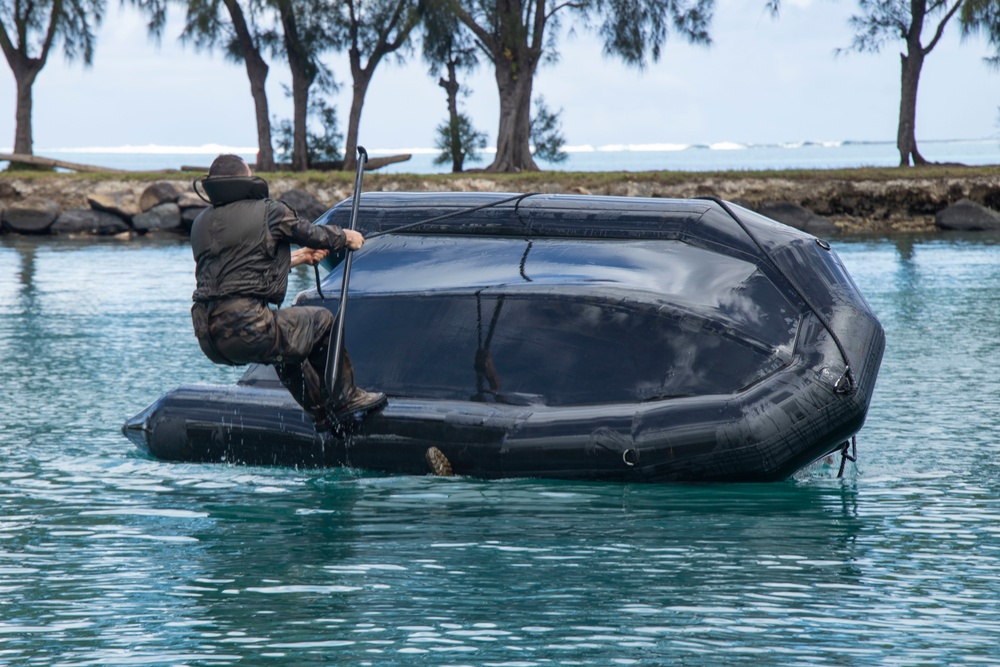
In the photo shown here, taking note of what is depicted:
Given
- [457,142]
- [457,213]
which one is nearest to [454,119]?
[457,142]

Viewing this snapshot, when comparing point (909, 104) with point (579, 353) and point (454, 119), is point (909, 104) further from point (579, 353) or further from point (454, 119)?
point (579, 353)

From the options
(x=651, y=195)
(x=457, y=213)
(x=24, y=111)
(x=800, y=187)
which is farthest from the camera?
(x=24, y=111)

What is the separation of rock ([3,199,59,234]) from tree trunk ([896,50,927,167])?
935 inches

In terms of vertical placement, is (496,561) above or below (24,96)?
below

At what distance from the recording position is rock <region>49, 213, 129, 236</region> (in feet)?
111

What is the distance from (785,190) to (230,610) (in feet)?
92.4

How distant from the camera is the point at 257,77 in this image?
38219 mm

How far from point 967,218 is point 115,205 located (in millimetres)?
21575

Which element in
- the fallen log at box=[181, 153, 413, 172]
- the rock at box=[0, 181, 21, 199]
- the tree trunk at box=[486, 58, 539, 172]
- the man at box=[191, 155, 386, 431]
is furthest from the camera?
the fallen log at box=[181, 153, 413, 172]

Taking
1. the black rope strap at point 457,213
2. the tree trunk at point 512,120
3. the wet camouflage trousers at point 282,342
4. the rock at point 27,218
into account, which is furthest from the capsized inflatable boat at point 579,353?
the tree trunk at point 512,120

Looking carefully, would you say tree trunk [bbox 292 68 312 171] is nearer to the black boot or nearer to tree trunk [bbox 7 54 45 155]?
tree trunk [bbox 7 54 45 155]

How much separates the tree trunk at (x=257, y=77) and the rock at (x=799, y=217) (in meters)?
15.8

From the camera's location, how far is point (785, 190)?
3184 centimetres

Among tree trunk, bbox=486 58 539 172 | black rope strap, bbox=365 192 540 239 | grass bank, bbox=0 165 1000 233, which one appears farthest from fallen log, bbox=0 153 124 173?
black rope strap, bbox=365 192 540 239
